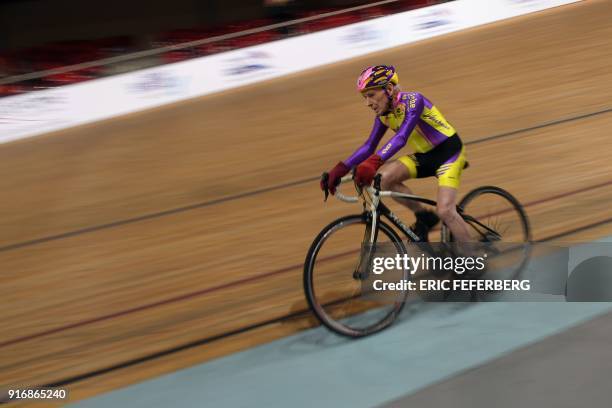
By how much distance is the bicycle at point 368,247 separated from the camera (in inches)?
136

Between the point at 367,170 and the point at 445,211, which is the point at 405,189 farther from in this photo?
the point at 367,170

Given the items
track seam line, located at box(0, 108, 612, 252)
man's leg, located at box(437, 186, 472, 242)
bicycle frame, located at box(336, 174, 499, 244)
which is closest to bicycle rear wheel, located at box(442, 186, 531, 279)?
man's leg, located at box(437, 186, 472, 242)

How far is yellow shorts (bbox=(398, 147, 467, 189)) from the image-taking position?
11.9ft

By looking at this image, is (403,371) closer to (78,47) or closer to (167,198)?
(167,198)

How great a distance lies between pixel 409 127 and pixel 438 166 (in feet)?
1.06

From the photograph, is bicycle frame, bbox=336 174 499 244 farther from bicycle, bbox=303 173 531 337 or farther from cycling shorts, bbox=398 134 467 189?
cycling shorts, bbox=398 134 467 189

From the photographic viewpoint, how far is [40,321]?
14.1 ft

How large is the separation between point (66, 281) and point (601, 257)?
11.3ft

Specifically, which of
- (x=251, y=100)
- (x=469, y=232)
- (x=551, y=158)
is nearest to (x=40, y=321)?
(x=469, y=232)

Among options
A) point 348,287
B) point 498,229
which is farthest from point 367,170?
point 498,229

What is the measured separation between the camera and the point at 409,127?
3.48 meters

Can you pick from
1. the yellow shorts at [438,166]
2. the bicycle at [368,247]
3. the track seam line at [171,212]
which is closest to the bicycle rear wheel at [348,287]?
the bicycle at [368,247]

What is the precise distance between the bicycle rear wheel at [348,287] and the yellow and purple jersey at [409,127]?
0.36 metres

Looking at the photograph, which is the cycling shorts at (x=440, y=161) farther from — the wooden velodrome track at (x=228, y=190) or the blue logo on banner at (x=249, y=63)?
the blue logo on banner at (x=249, y=63)
